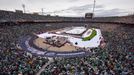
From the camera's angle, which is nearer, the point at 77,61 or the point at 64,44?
the point at 77,61

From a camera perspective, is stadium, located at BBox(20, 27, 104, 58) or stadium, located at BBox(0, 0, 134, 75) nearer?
stadium, located at BBox(0, 0, 134, 75)

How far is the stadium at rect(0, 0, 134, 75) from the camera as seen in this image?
21.1m

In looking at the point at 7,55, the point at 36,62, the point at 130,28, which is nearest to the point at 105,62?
the point at 36,62

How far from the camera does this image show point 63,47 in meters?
30.6

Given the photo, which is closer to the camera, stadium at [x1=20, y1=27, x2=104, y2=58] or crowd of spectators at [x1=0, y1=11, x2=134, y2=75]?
crowd of spectators at [x1=0, y1=11, x2=134, y2=75]

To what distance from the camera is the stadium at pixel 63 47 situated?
830 inches

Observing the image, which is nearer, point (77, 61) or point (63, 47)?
point (77, 61)

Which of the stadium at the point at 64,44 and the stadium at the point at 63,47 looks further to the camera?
the stadium at the point at 64,44

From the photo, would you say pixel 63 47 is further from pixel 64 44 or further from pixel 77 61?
pixel 77 61

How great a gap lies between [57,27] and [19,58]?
21575mm

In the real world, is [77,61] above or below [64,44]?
Result: below

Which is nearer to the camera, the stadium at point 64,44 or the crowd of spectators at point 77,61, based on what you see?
the crowd of spectators at point 77,61

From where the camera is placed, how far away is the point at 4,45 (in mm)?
27922

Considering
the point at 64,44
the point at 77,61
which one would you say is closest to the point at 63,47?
the point at 64,44
